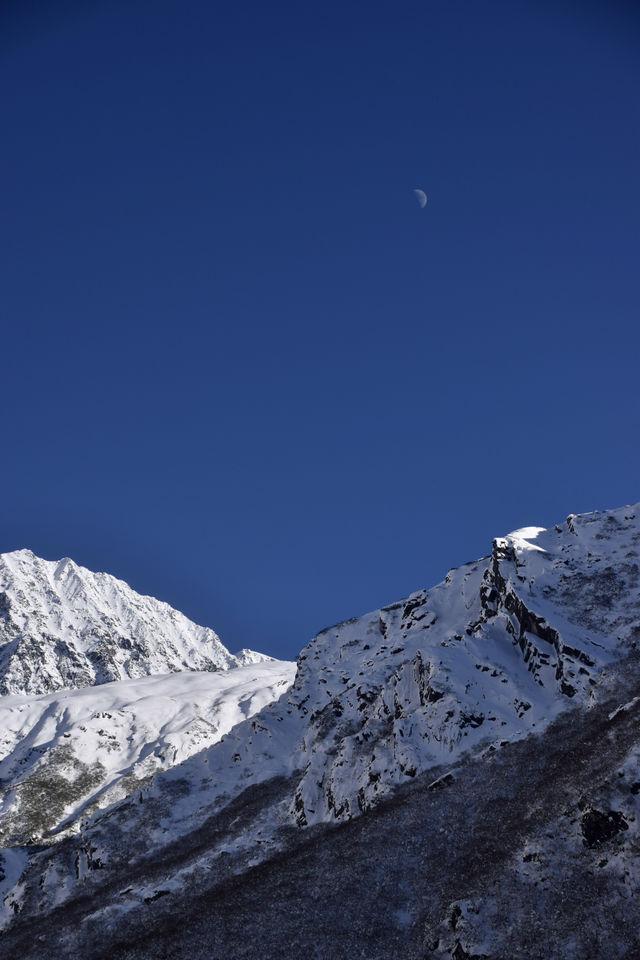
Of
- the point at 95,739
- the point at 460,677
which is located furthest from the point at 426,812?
the point at 95,739

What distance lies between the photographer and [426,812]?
144 ft

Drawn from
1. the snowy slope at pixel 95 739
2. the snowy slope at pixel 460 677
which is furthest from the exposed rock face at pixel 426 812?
the snowy slope at pixel 95 739

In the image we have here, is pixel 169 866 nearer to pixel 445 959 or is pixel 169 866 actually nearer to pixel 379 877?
pixel 379 877

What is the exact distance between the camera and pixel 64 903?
56188 mm

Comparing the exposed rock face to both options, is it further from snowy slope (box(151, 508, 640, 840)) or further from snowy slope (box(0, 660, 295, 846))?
snowy slope (box(0, 660, 295, 846))

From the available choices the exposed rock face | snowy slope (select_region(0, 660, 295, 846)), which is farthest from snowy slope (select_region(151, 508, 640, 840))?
snowy slope (select_region(0, 660, 295, 846))

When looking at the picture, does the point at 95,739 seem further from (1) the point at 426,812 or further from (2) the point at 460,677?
(1) the point at 426,812

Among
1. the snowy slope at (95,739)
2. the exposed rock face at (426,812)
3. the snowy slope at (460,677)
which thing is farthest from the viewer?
the snowy slope at (95,739)

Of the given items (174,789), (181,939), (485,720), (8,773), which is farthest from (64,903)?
(8,773)

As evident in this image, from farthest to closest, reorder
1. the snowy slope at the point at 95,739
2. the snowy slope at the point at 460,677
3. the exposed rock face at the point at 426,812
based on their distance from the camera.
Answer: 1. the snowy slope at the point at 95,739
2. the snowy slope at the point at 460,677
3. the exposed rock face at the point at 426,812

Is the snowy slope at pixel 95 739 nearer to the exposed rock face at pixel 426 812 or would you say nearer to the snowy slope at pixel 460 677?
the exposed rock face at pixel 426 812

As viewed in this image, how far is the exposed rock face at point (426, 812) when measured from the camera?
101 feet

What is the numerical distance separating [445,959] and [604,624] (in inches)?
1690

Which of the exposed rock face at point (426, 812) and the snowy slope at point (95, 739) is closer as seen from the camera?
the exposed rock face at point (426, 812)
